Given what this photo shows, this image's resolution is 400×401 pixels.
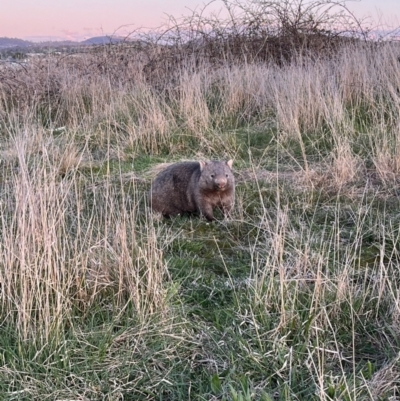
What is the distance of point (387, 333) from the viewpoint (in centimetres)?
274

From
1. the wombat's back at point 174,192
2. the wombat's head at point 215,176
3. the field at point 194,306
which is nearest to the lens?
the field at point 194,306

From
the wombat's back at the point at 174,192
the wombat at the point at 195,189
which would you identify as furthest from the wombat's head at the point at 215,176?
the wombat's back at the point at 174,192

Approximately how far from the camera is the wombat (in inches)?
198

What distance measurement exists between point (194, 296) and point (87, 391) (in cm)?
101

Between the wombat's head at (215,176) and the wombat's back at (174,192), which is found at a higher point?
the wombat's head at (215,176)

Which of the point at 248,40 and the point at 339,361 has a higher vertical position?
the point at 248,40

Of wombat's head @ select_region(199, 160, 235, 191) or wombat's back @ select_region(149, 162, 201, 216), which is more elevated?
wombat's head @ select_region(199, 160, 235, 191)

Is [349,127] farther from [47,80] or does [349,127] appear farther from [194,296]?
[47,80]

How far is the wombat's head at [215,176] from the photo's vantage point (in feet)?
16.3

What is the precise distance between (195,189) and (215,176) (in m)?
0.29

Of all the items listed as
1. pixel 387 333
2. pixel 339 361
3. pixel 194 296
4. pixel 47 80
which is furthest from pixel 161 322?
pixel 47 80

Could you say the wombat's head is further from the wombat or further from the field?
the field

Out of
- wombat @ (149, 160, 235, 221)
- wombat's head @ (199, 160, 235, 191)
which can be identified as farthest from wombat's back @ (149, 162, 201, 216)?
wombat's head @ (199, 160, 235, 191)

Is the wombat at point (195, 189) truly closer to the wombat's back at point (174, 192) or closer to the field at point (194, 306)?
the wombat's back at point (174, 192)
